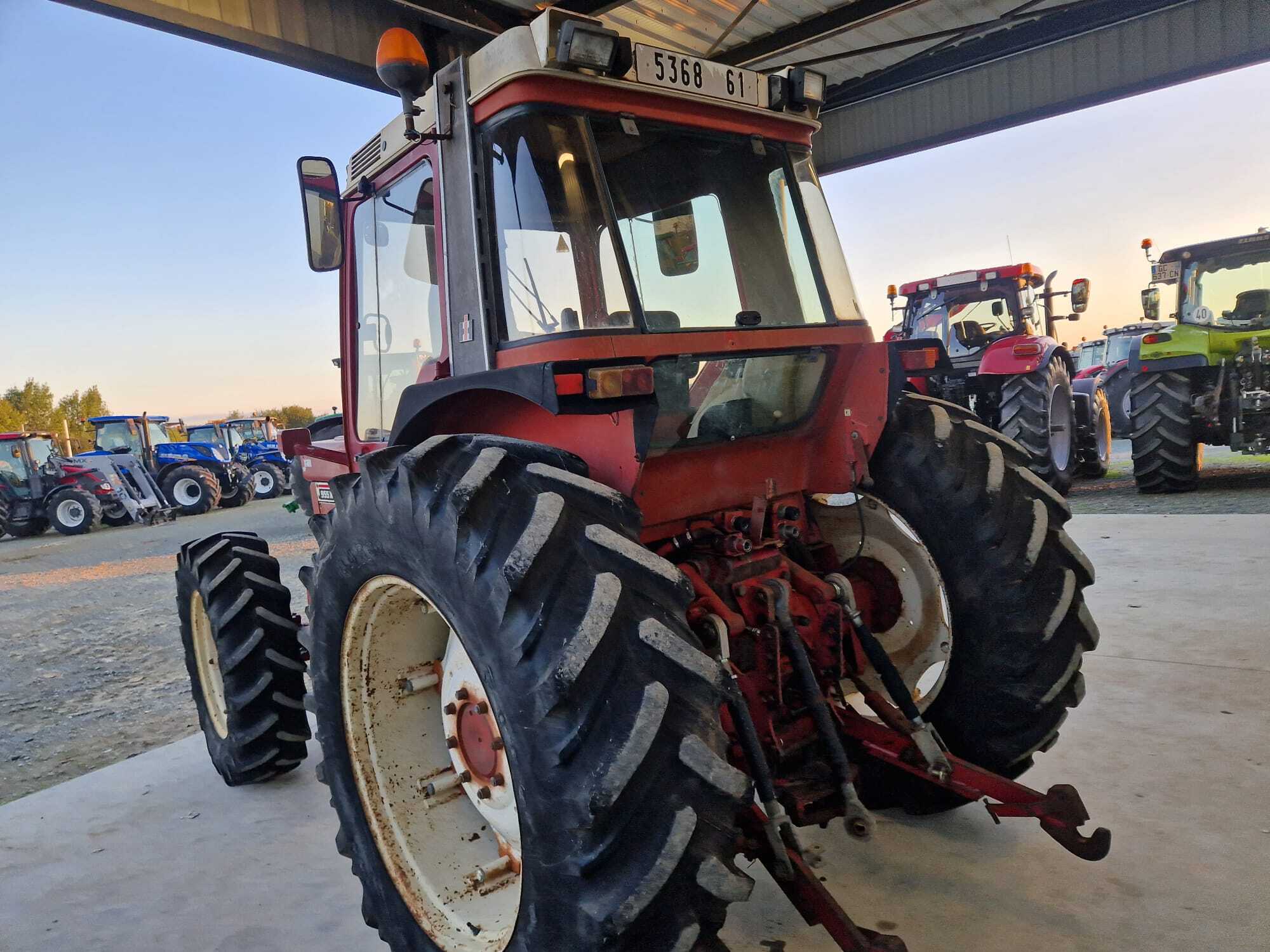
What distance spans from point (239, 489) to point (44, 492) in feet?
11.8

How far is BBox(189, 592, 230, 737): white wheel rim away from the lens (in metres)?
3.43

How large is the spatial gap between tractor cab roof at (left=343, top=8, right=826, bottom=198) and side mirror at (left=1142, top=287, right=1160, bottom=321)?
8.00 meters

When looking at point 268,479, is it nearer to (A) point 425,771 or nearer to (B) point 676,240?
(A) point 425,771

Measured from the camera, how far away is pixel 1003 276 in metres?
9.05

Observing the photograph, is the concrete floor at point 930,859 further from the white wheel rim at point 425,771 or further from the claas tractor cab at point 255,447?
the claas tractor cab at point 255,447

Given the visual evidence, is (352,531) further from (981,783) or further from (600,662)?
(981,783)

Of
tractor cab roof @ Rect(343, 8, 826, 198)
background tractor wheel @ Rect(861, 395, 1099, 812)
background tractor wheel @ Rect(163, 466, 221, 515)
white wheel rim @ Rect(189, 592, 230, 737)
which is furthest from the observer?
background tractor wheel @ Rect(163, 466, 221, 515)

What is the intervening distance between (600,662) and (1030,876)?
1.51m

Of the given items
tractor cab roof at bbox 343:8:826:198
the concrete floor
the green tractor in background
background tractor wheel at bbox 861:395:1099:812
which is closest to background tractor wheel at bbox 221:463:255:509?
the concrete floor

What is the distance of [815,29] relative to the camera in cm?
797

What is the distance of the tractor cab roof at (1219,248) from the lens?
27.0ft

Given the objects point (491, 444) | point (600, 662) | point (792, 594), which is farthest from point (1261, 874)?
point (491, 444)

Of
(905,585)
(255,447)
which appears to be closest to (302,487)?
(905,585)

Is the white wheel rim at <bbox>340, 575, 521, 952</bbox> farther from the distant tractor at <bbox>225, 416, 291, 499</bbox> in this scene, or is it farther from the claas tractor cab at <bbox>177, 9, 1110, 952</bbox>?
the distant tractor at <bbox>225, 416, 291, 499</bbox>
